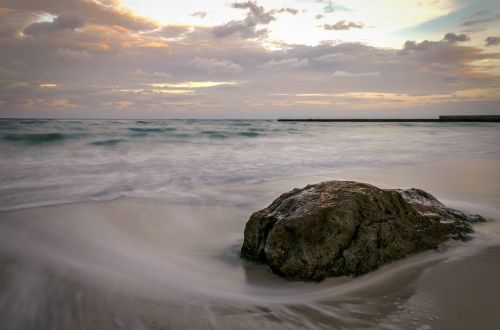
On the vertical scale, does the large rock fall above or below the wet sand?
above

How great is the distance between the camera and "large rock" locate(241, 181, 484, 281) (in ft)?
9.77

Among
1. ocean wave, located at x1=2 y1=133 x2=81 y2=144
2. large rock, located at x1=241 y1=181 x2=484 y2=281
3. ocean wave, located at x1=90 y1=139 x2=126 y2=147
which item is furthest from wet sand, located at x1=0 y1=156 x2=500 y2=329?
ocean wave, located at x1=2 y1=133 x2=81 y2=144

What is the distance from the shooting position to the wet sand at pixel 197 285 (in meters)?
2.35

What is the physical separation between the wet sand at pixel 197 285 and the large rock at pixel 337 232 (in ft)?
0.39

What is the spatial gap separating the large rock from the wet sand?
118 millimetres

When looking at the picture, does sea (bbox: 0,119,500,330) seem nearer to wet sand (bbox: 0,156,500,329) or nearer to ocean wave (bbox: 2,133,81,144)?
wet sand (bbox: 0,156,500,329)

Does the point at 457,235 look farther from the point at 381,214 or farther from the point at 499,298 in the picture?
the point at 499,298

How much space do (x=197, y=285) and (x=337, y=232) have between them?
1.22 meters

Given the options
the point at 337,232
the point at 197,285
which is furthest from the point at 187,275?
the point at 337,232

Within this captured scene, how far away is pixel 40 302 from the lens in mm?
2590

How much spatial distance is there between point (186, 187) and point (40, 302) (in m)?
5.01

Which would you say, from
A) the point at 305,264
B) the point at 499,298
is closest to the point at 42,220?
the point at 305,264

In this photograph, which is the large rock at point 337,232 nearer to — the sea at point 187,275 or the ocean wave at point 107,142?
the sea at point 187,275

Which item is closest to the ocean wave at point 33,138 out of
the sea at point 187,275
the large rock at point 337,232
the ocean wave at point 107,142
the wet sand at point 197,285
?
the ocean wave at point 107,142
